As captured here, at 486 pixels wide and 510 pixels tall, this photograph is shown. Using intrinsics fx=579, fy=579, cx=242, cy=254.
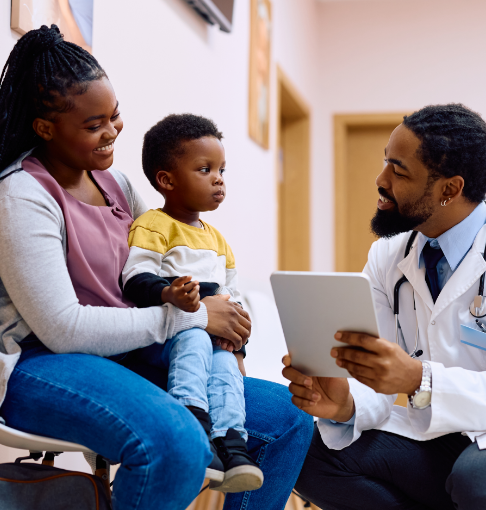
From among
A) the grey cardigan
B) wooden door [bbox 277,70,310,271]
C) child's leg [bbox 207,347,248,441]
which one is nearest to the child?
child's leg [bbox 207,347,248,441]

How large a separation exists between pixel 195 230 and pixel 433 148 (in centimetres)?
67

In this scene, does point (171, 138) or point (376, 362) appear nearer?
point (376, 362)

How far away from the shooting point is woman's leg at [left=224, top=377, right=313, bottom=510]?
129cm

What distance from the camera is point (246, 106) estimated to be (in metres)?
3.30

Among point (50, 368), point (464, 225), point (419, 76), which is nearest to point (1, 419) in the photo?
point (50, 368)

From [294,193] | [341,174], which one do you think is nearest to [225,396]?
[294,193]

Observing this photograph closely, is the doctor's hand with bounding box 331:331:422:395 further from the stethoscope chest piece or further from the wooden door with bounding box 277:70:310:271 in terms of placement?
the wooden door with bounding box 277:70:310:271

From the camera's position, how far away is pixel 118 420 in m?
1.00

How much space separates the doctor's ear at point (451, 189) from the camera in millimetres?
1541

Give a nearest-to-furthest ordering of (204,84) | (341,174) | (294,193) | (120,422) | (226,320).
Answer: (120,422) < (226,320) < (204,84) < (294,193) < (341,174)

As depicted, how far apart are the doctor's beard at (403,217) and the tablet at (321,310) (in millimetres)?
557

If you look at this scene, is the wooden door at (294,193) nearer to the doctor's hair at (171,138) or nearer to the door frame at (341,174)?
the door frame at (341,174)

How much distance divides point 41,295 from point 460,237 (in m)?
1.05

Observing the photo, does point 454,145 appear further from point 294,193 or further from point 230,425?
point 294,193
